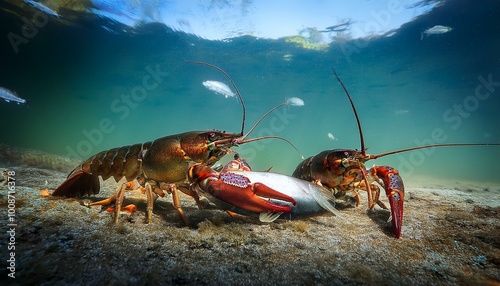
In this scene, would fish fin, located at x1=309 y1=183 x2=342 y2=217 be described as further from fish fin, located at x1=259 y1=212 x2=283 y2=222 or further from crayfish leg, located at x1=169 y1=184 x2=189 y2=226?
crayfish leg, located at x1=169 y1=184 x2=189 y2=226

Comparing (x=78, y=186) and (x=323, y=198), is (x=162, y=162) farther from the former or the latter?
(x=323, y=198)

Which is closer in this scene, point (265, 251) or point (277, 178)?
point (265, 251)

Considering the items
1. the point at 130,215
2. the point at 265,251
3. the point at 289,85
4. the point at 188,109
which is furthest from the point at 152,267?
the point at 188,109

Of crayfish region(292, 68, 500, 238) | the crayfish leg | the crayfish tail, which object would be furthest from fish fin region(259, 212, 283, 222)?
the crayfish tail

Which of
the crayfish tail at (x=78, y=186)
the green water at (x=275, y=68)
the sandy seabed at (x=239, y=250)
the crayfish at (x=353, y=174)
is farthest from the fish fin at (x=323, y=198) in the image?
the green water at (x=275, y=68)

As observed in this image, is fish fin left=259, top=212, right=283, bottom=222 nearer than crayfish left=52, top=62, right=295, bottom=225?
Yes

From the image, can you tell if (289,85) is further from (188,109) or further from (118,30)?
(188,109)
